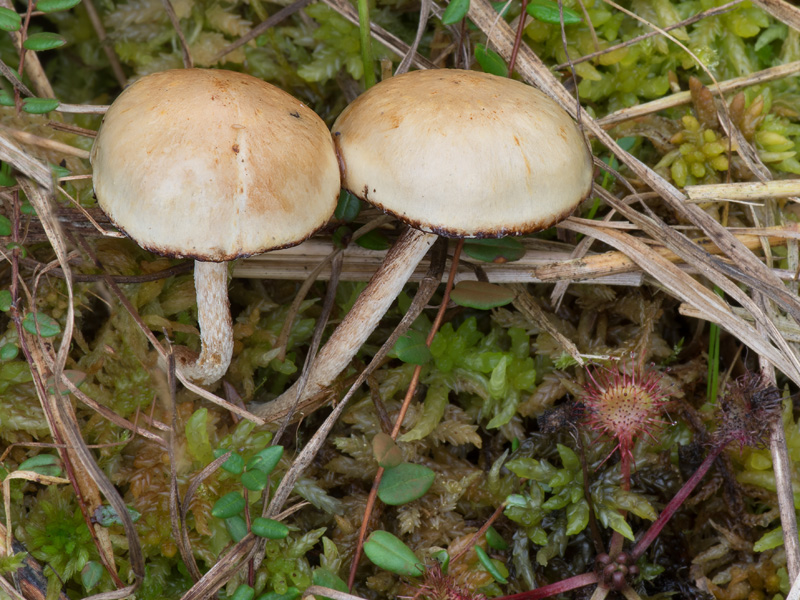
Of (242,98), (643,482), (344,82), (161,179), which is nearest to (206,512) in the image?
(161,179)

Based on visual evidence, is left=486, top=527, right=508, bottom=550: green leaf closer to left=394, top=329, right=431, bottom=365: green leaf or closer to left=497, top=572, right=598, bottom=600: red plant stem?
left=497, top=572, right=598, bottom=600: red plant stem

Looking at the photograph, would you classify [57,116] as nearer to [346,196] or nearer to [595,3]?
[346,196]

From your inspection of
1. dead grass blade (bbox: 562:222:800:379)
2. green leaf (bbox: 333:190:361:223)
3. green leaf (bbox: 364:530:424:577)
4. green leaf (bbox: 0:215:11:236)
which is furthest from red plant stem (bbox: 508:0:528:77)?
green leaf (bbox: 0:215:11:236)

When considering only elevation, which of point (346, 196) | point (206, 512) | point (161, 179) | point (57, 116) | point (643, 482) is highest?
point (161, 179)

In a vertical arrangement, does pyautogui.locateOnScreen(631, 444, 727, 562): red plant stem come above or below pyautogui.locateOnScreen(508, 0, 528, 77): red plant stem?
below

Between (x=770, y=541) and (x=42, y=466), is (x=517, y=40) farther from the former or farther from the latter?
(x=42, y=466)

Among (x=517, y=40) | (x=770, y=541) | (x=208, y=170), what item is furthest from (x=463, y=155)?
(x=770, y=541)
